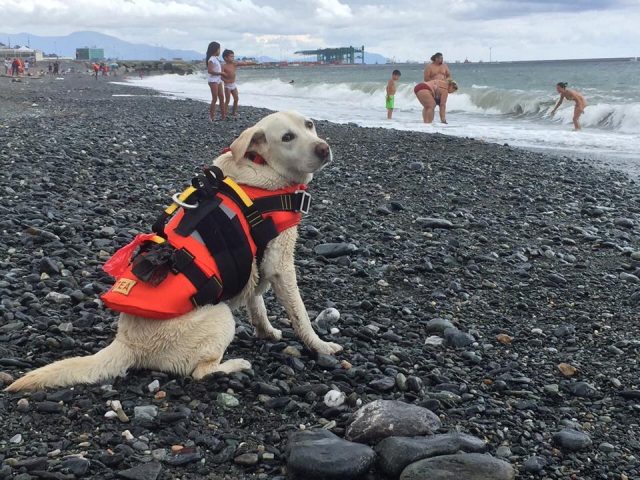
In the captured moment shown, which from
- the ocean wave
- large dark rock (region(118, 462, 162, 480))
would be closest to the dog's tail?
large dark rock (region(118, 462, 162, 480))

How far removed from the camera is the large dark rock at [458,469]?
8.83ft

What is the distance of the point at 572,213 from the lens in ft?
29.1

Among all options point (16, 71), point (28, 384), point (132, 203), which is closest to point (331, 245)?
point (132, 203)

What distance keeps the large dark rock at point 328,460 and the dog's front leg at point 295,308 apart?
1356 millimetres

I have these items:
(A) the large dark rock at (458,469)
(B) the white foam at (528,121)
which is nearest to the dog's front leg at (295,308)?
(A) the large dark rock at (458,469)

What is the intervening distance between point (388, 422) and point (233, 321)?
4.44ft

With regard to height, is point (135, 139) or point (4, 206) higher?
point (135, 139)

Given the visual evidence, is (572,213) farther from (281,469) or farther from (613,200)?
(281,469)

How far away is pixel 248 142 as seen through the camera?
411 cm

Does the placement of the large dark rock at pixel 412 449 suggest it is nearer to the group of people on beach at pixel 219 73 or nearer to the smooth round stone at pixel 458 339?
the smooth round stone at pixel 458 339

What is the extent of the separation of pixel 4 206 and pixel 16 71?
69098 mm

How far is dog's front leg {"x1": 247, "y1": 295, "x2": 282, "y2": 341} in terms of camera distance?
14.6ft

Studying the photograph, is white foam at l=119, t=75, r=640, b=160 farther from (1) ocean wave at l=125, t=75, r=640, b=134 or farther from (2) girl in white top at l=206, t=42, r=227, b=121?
(2) girl in white top at l=206, t=42, r=227, b=121

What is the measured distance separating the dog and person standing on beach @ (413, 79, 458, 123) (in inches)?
649
